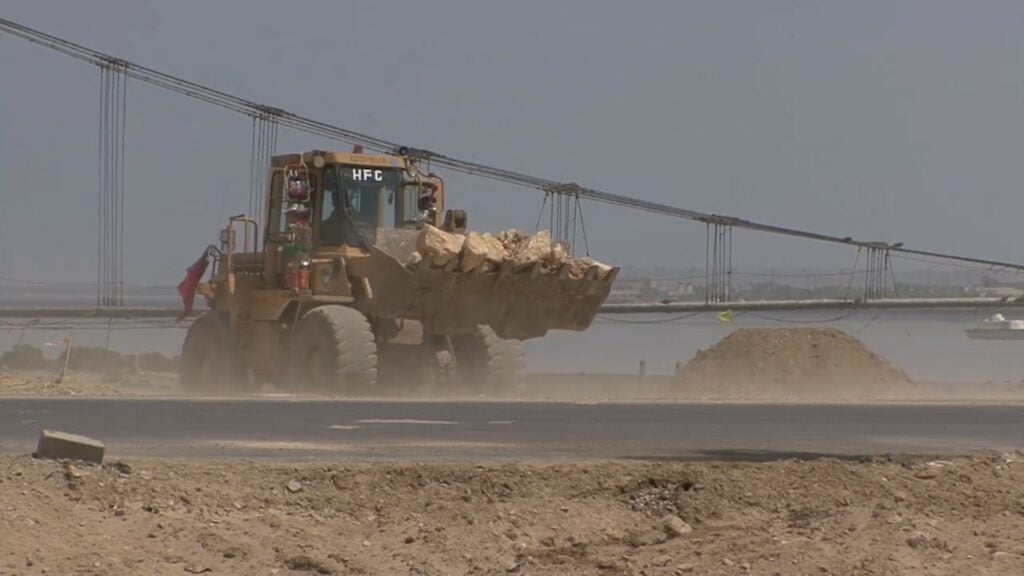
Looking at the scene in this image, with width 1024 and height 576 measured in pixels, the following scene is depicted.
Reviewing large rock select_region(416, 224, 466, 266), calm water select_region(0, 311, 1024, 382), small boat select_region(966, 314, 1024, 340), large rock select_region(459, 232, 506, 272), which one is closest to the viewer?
large rock select_region(416, 224, 466, 266)

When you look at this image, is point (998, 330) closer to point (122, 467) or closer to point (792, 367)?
point (792, 367)

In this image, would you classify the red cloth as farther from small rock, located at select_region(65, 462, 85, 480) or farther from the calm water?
small rock, located at select_region(65, 462, 85, 480)

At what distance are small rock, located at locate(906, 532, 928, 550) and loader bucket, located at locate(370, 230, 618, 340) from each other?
602 inches

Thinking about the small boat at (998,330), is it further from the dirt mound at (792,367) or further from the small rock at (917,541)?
the small rock at (917,541)

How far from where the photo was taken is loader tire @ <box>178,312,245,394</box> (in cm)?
3184

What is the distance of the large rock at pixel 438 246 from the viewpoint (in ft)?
89.6

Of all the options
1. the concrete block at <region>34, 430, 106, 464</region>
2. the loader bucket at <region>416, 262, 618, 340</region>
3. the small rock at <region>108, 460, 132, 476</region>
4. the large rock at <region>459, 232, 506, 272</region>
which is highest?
the large rock at <region>459, 232, 506, 272</region>

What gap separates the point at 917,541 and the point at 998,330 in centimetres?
6279

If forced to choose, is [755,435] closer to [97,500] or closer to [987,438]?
[987,438]

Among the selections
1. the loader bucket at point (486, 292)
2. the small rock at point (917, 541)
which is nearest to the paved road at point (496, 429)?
the loader bucket at point (486, 292)

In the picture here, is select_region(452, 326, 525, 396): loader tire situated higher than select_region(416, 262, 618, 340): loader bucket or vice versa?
select_region(416, 262, 618, 340): loader bucket

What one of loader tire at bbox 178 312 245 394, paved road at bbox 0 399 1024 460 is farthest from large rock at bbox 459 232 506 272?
loader tire at bbox 178 312 245 394

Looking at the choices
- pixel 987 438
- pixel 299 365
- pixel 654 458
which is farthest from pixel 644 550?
pixel 299 365

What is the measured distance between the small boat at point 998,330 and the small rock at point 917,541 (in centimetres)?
6021
